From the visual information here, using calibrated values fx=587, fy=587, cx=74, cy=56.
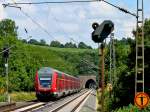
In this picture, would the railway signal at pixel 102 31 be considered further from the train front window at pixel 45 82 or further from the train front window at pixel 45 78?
the train front window at pixel 45 82

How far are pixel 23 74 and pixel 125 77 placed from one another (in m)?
50.5

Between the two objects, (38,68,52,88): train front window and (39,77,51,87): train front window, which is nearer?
(38,68,52,88): train front window

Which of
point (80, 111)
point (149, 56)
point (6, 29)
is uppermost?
point (6, 29)

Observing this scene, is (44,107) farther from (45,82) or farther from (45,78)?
(45,82)

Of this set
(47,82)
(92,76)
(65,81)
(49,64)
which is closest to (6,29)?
(49,64)

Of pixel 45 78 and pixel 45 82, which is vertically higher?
pixel 45 78

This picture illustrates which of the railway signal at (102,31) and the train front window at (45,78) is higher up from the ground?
the railway signal at (102,31)

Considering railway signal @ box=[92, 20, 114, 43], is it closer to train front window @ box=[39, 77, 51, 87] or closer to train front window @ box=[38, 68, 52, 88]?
train front window @ box=[38, 68, 52, 88]

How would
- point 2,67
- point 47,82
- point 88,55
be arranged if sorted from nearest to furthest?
point 47,82, point 2,67, point 88,55

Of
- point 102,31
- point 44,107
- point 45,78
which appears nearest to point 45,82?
point 45,78

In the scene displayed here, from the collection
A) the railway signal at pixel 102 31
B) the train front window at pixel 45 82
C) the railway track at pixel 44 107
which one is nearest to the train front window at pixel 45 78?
the train front window at pixel 45 82

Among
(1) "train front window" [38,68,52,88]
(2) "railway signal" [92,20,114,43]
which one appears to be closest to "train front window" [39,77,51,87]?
(1) "train front window" [38,68,52,88]

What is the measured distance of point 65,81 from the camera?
7862 cm

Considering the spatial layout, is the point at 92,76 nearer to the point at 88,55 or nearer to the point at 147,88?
the point at 88,55
